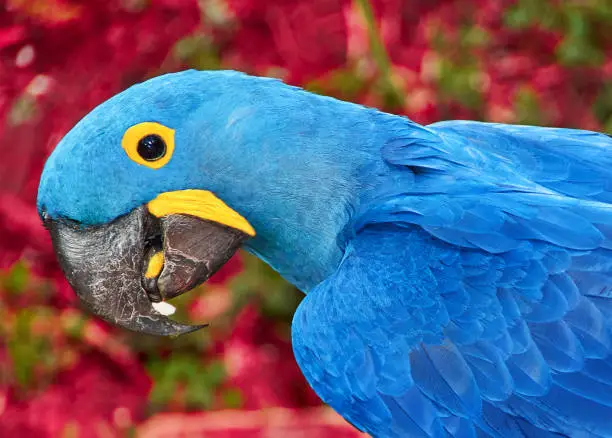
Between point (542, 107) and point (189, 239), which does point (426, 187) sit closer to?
point (189, 239)

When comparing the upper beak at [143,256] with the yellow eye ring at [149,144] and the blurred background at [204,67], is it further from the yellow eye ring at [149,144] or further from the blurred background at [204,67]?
the blurred background at [204,67]

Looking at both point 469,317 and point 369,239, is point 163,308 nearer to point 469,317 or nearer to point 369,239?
point 369,239

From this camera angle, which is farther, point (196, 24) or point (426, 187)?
point (196, 24)

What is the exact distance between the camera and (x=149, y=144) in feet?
3.75

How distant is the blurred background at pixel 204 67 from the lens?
205 cm

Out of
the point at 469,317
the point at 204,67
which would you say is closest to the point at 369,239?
the point at 469,317

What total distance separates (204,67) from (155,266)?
118 centimetres

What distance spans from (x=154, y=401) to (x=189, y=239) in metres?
1.09

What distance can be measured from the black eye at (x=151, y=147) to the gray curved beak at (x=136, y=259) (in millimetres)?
79

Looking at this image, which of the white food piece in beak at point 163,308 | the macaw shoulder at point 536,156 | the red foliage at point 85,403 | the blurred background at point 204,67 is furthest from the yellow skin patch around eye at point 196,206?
the red foliage at point 85,403

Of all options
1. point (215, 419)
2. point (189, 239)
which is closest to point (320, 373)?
point (189, 239)

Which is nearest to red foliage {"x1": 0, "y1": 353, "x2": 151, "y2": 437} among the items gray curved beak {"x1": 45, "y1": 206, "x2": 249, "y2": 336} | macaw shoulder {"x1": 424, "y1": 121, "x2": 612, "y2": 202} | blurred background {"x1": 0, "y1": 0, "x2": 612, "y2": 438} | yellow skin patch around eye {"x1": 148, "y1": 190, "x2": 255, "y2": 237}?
blurred background {"x1": 0, "y1": 0, "x2": 612, "y2": 438}

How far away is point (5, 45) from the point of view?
6.30 feet

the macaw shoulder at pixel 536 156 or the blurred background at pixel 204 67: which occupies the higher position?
the macaw shoulder at pixel 536 156
